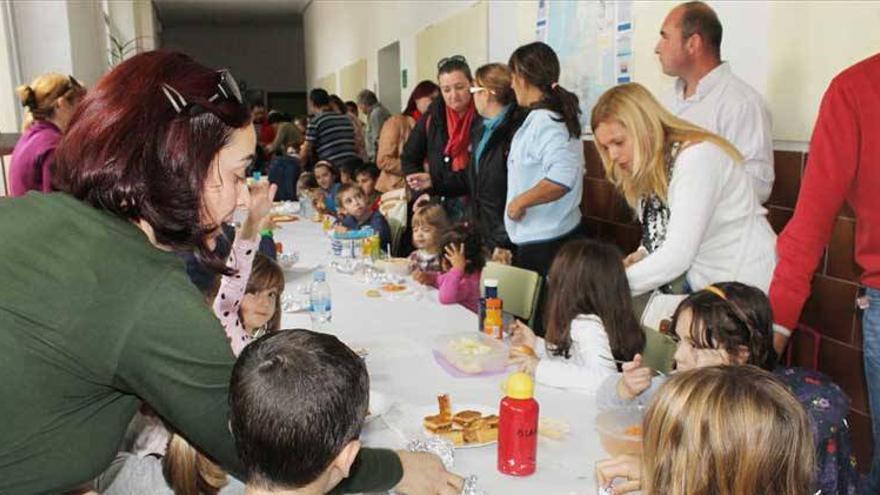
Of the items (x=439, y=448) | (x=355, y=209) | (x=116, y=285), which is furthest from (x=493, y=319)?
(x=355, y=209)

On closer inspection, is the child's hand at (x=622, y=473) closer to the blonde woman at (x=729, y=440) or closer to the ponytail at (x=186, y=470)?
the blonde woman at (x=729, y=440)

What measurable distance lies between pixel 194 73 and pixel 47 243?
0.29 m

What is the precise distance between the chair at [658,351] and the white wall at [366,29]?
164 inches

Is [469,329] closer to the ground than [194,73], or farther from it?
closer to the ground

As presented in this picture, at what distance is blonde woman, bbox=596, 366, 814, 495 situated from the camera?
974mm

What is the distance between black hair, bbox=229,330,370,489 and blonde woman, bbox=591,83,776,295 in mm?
1301

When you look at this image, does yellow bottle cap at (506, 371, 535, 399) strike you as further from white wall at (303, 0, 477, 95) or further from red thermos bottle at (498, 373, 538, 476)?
white wall at (303, 0, 477, 95)

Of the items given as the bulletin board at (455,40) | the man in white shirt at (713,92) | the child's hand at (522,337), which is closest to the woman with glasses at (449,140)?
the man in white shirt at (713,92)

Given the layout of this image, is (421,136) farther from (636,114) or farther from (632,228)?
(636,114)

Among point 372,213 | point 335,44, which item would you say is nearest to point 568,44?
point 372,213

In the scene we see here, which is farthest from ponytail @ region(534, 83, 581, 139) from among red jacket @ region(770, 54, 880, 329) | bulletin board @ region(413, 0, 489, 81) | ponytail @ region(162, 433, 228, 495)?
bulletin board @ region(413, 0, 489, 81)

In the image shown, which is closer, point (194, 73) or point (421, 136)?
point (194, 73)

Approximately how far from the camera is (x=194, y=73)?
0.96m

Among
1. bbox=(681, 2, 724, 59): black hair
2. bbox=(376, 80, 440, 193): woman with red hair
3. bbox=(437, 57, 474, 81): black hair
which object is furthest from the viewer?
bbox=(376, 80, 440, 193): woman with red hair
